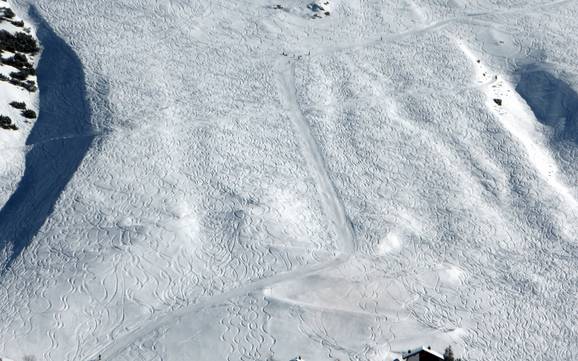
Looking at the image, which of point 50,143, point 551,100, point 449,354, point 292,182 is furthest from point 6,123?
point 551,100

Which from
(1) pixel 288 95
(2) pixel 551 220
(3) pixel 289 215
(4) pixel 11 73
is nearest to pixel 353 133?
(1) pixel 288 95

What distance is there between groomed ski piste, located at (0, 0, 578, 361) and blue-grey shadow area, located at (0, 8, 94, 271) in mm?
138

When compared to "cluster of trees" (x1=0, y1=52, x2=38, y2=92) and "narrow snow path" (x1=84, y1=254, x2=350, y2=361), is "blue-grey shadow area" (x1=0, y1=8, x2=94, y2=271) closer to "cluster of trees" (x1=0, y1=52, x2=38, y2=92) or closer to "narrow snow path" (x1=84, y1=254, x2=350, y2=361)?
"cluster of trees" (x1=0, y1=52, x2=38, y2=92)

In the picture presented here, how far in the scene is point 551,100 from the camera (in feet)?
188

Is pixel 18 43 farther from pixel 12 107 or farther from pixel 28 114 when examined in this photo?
pixel 28 114

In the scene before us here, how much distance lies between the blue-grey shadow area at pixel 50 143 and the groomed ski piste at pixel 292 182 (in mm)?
138

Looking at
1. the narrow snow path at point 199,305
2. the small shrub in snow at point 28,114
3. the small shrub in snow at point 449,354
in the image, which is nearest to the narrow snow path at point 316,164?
the narrow snow path at point 199,305

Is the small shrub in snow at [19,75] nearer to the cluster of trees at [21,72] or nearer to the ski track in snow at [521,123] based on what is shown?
the cluster of trees at [21,72]

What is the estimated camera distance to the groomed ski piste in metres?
40.1

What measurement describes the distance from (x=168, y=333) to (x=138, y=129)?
56.1 feet

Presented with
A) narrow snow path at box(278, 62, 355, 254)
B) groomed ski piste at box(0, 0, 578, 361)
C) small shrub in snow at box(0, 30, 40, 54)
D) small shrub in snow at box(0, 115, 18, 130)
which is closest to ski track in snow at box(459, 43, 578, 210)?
groomed ski piste at box(0, 0, 578, 361)

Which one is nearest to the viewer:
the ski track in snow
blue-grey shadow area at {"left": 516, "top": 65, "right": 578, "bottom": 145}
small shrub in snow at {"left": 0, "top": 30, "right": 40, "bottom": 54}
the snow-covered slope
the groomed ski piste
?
the groomed ski piste

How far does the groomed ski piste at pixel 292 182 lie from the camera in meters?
40.1

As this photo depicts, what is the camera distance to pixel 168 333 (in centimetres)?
3888
